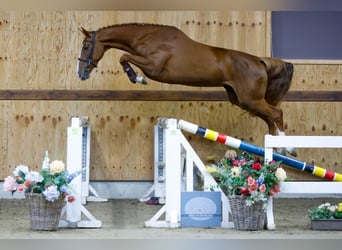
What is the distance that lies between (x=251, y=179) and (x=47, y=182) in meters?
1.25

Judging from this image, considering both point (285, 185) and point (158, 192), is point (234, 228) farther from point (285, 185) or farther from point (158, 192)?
point (158, 192)

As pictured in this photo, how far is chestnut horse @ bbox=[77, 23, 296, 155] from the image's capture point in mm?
5203

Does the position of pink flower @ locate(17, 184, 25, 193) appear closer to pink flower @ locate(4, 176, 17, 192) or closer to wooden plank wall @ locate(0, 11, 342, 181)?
pink flower @ locate(4, 176, 17, 192)

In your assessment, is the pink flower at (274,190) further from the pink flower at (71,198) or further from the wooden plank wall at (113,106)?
the wooden plank wall at (113,106)

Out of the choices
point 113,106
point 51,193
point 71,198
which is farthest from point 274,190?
point 113,106

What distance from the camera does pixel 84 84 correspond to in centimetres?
596

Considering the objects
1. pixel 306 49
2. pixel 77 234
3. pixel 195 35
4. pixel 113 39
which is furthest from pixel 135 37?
pixel 77 234

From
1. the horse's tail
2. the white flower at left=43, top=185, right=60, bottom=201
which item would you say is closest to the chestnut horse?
the horse's tail

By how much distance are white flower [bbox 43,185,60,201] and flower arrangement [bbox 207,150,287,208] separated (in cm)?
106

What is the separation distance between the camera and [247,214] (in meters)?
3.66

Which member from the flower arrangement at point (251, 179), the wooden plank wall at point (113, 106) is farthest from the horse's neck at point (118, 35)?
the flower arrangement at point (251, 179)

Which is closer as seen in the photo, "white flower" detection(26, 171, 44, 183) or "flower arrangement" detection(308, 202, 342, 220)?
"white flower" detection(26, 171, 44, 183)

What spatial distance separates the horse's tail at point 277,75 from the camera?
5.36 m

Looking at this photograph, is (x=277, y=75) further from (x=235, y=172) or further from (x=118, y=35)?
(x=235, y=172)
